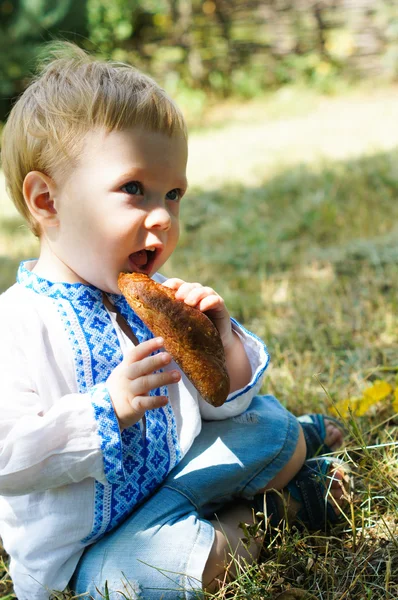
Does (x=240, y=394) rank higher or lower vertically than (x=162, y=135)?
lower

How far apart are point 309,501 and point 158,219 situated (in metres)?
0.82

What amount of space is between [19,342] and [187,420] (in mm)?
492

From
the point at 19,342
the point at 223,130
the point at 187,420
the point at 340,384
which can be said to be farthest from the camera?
the point at 223,130

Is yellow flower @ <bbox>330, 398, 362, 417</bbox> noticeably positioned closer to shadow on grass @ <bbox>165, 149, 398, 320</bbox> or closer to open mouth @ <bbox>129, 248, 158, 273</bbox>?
open mouth @ <bbox>129, 248, 158, 273</bbox>

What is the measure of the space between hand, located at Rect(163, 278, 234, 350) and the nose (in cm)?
15

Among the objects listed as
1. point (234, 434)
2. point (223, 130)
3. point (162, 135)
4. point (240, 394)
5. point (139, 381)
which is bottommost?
point (223, 130)

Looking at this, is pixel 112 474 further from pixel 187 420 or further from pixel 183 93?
pixel 183 93

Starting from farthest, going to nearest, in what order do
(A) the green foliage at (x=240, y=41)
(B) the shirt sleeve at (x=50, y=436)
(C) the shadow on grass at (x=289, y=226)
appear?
(A) the green foliage at (x=240, y=41)
(C) the shadow on grass at (x=289, y=226)
(B) the shirt sleeve at (x=50, y=436)

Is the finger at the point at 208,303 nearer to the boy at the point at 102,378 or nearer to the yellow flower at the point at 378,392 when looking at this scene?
the boy at the point at 102,378

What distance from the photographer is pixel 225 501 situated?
183cm

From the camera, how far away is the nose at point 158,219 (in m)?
1.61

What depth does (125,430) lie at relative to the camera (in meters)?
1.66

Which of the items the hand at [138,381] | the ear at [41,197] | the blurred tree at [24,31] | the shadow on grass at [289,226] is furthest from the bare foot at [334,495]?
the blurred tree at [24,31]

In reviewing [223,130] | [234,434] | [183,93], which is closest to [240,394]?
[234,434]
